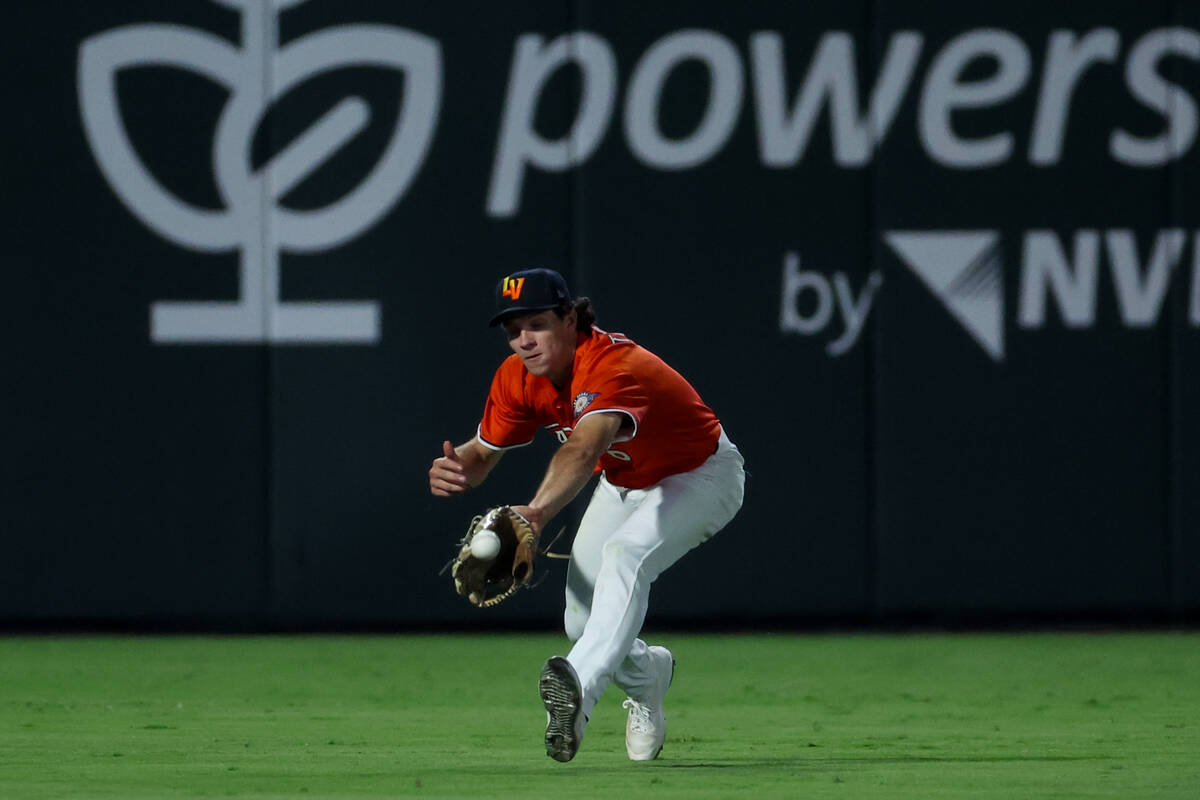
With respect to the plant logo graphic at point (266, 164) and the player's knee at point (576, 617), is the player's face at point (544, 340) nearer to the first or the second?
the player's knee at point (576, 617)

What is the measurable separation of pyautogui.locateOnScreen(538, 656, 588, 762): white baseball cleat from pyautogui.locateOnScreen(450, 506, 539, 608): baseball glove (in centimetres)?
42

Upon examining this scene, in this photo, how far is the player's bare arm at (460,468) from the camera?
6.33 meters

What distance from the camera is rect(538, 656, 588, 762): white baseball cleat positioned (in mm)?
5789

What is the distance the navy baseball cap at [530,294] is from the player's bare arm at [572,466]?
1.36ft

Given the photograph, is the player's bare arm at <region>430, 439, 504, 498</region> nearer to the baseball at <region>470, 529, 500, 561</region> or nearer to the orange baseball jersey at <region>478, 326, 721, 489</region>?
the orange baseball jersey at <region>478, 326, 721, 489</region>

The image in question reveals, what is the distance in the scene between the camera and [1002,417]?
11.2m

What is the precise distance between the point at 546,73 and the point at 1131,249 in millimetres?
3549

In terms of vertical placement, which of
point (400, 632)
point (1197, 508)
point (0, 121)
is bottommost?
point (400, 632)

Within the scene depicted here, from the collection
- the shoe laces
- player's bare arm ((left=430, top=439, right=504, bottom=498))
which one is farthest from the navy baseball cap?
the shoe laces

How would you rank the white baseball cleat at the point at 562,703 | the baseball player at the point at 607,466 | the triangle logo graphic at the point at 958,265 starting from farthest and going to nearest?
the triangle logo graphic at the point at 958,265, the baseball player at the point at 607,466, the white baseball cleat at the point at 562,703

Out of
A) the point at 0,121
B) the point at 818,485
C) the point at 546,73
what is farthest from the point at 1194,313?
the point at 0,121

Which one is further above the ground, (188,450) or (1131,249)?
(1131,249)

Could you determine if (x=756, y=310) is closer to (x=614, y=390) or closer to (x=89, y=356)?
(x=89, y=356)

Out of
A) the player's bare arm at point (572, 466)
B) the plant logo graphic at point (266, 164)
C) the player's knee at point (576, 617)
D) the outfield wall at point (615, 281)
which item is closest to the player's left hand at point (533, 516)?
the player's bare arm at point (572, 466)
